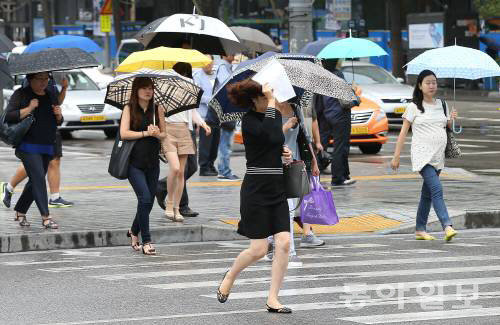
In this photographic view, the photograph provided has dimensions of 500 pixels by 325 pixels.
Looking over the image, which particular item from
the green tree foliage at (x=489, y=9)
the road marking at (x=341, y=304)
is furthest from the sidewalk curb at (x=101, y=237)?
the green tree foliage at (x=489, y=9)

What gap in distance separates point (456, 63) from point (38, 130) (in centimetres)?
433

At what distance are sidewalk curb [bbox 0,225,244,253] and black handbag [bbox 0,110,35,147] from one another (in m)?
0.97

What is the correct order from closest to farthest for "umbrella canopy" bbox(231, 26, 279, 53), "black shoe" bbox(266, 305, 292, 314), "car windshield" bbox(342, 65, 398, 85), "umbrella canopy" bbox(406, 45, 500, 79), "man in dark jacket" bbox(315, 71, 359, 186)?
"black shoe" bbox(266, 305, 292, 314), "umbrella canopy" bbox(406, 45, 500, 79), "man in dark jacket" bbox(315, 71, 359, 186), "umbrella canopy" bbox(231, 26, 279, 53), "car windshield" bbox(342, 65, 398, 85)

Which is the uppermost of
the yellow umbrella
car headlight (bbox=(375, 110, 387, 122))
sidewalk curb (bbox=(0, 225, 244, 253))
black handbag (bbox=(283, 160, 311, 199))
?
the yellow umbrella

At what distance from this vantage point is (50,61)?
1318cm

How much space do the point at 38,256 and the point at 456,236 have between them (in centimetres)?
427

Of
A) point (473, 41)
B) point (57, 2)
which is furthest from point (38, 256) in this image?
point (57, 2)

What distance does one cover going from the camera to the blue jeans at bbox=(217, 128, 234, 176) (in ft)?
61.4

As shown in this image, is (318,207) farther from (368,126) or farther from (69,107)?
(69,107)

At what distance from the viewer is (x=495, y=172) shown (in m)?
20.2

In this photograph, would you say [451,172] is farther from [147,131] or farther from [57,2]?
[57,2]

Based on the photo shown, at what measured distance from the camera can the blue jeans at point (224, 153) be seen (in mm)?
18719

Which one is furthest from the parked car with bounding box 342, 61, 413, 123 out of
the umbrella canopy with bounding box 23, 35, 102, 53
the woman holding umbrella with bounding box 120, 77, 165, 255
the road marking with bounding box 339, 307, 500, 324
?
the road marking with bounding box 339, 307, 500, 324

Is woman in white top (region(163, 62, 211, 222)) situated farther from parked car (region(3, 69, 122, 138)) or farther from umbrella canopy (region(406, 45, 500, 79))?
parked car (region(3, 69, 122, 138))
